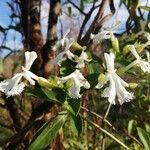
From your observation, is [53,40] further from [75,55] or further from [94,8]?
[75,55]

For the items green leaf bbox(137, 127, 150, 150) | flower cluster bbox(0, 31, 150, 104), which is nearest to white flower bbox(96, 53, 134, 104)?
flower cluster bbox(0, 31, 150, 104)

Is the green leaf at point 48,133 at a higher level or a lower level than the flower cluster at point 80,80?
lower

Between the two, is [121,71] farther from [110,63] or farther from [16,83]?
[16,83]

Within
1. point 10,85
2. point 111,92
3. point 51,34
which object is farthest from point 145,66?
point 51,34

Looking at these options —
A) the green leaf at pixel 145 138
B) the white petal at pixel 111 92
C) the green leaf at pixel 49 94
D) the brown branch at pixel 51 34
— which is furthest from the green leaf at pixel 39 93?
the brown branch at pixel 51 34

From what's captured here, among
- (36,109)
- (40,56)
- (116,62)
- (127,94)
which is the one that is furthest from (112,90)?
(40,56)

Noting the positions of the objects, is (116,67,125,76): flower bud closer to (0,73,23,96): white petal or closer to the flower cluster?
the flower cluster

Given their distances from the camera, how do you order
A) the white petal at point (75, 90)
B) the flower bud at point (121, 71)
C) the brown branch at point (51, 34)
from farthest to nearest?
the brown branch at point (51, 34) < the flower bud at point (121, 71) < the white petal at point (75, 90)

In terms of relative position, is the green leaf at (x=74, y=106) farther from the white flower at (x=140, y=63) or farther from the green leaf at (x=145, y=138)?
the green leaf at (x=145, y=138)
